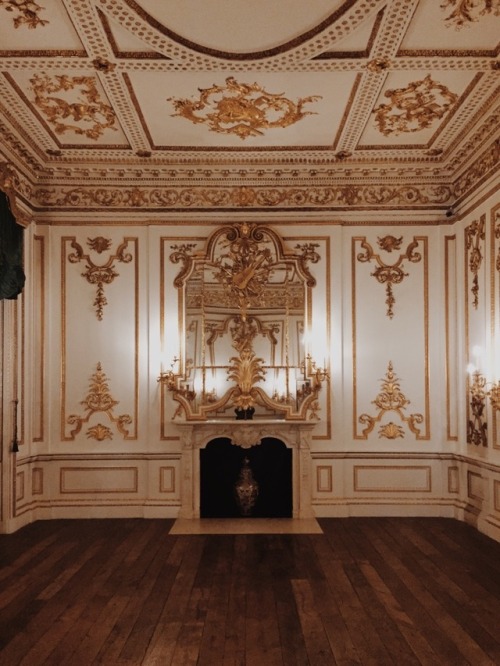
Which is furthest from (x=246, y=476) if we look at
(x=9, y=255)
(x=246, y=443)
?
(x=9, y=255)

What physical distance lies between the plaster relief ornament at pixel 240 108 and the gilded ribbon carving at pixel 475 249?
1816mm

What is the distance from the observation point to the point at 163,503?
6.11m

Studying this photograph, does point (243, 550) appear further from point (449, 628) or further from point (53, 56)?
point (53, 56)

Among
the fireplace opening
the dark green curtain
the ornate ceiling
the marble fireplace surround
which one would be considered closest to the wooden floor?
the marble fireplace surround

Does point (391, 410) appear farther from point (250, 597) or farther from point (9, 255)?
point (9, 255)

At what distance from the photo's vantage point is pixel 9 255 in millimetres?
5320

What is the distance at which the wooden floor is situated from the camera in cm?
311

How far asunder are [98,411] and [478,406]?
3.54 meters

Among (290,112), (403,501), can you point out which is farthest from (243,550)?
(290,112)

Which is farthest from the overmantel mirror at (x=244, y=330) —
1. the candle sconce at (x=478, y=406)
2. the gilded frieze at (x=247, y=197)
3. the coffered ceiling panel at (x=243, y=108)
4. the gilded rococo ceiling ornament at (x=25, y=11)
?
the gilded rococo ceiling ornament at (x=25, y=11)

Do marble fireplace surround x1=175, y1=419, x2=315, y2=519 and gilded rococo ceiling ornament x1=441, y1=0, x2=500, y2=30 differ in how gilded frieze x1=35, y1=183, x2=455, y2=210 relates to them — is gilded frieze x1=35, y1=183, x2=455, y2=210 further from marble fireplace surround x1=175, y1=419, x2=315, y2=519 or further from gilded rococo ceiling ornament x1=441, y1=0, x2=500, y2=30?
gilded rococo ceiling ornament x1=441, y1=0, x2=500, y2=30

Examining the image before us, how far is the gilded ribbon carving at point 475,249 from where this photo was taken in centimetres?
557

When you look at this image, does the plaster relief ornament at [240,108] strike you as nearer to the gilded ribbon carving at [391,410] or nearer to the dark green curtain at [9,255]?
the dark green curtain at [9,255]

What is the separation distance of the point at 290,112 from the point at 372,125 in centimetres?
75
